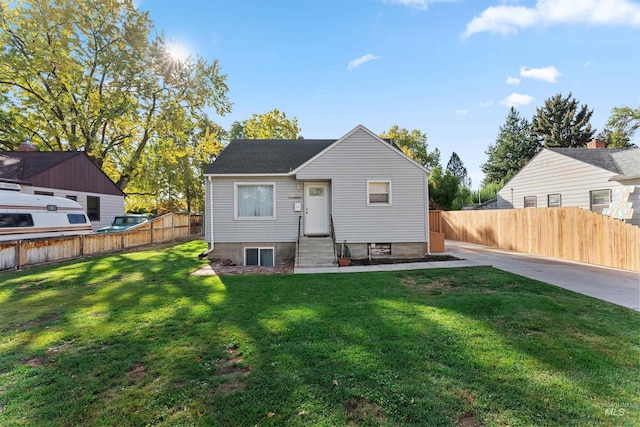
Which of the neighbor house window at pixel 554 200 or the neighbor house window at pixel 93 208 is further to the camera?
the neighbor house window at pixel 93 208

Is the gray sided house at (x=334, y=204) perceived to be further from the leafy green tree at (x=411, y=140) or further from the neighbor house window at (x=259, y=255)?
the leafy green tree at (x=411, y=140)

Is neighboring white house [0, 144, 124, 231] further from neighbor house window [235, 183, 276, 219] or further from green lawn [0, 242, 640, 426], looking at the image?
green lawn [0, 242, 640, 426]

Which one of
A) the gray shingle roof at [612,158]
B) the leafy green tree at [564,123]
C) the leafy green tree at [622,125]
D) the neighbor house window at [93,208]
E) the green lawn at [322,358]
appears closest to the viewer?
the green lawn at [322,358]

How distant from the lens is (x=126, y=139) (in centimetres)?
2205

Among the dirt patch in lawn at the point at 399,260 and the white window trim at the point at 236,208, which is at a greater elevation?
the white window trim at the point at 236,208

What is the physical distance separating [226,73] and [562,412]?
27193mm

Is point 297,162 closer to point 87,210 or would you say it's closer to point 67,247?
point 67,247

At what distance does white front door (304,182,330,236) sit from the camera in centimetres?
1106

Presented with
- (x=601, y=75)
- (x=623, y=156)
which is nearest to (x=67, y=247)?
(x=601, y=75)

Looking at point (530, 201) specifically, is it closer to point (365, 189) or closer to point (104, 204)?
point (365, 189)

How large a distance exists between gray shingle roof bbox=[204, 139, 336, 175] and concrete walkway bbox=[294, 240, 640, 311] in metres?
4.55

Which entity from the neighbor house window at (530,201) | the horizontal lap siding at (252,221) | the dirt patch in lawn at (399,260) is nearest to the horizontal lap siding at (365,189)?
the dirt patch in lawn at (399,260)

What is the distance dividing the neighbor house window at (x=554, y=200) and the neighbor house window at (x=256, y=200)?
15.0m

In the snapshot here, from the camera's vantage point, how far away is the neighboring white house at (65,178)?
13602mm
